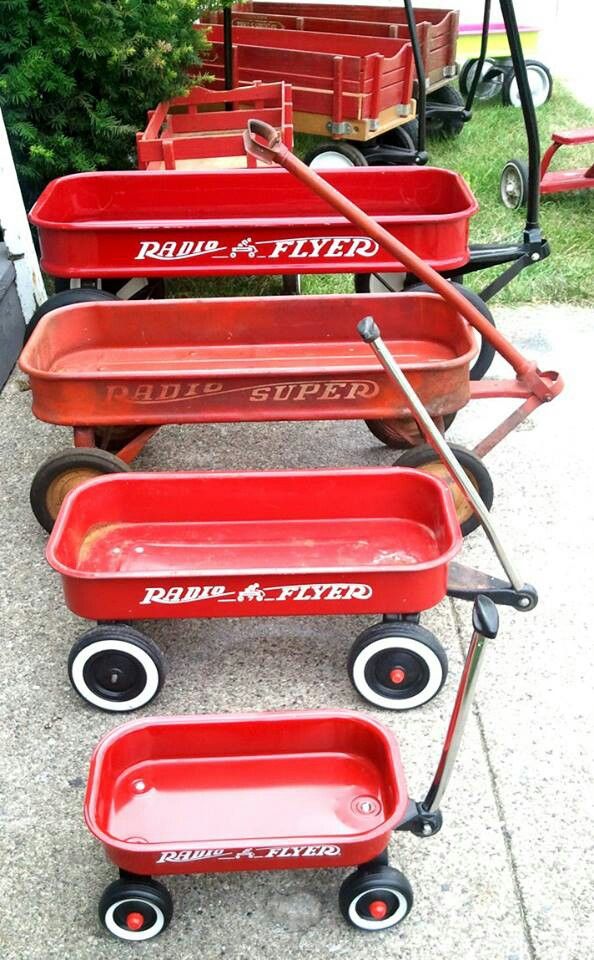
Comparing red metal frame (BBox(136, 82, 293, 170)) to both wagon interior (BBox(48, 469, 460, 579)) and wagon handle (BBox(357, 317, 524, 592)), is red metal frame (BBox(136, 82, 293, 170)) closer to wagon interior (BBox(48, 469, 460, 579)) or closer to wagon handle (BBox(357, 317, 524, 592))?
wagon interior (BBox(48, 469, 460, 579))

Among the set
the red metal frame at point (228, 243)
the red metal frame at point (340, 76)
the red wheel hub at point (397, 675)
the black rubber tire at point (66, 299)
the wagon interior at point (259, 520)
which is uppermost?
the red metal frame at point (340, 76)

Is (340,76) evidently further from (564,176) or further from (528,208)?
(528,208)

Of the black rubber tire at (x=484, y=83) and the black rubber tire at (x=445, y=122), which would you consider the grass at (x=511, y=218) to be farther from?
the black rubber tire at (x=484, y=83)

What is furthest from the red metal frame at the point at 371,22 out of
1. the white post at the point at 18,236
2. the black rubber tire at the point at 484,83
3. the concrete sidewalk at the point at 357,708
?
the concrete sidewalk at the point at 357,708

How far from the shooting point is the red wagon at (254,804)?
5.31 ft

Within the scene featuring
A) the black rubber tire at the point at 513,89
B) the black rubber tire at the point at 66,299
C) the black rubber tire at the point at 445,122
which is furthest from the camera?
the black rubber tire at the point at 513,89

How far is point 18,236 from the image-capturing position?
3.74 meters

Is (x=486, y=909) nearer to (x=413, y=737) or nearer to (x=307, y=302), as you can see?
(x=413, y=737)

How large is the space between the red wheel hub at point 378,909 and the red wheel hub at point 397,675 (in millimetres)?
578

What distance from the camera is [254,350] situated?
3043mm

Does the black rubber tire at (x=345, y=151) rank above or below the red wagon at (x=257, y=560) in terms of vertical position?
above

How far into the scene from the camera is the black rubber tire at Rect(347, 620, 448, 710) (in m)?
2.13

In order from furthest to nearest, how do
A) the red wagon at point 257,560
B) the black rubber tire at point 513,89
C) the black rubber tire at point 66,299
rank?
the black rubber tire at point 513,89, the black rubber tire at point 66,299, the red wagon at point 257,560

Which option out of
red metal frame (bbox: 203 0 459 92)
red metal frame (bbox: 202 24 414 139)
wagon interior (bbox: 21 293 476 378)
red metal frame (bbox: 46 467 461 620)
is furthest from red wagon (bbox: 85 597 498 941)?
red metal frame (bbox: 203 0 459 92)
